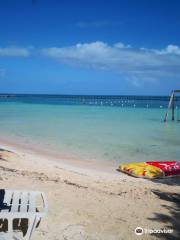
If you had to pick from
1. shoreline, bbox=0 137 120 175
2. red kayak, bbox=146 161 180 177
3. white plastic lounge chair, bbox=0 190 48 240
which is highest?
white plastic lounge chair, bbox=0 190 48 240

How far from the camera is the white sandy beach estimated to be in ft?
12.8

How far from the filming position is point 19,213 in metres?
3.39

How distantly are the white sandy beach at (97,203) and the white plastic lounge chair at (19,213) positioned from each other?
0.28m

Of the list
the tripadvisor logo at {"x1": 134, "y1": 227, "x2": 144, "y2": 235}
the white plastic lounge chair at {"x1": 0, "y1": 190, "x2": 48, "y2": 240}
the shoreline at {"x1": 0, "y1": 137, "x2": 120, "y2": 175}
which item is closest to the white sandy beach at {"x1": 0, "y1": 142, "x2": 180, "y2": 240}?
the tripadvisor logo at {"x1": 134, "y1": 227, "x2": 144, "y2": 235}

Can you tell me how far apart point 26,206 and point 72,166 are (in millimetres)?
5236

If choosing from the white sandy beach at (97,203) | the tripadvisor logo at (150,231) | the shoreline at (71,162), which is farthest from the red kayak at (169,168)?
the tripadvisor logo at (150,231)

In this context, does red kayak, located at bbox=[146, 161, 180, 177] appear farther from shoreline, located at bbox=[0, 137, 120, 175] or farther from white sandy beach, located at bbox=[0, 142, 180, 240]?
shoreline, located at bbox=[0, 137, 120, 175]

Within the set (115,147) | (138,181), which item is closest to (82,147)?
(115,147)

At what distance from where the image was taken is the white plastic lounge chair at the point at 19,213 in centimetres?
340

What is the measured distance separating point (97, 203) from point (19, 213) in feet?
6.13

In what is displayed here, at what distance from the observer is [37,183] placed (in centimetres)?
588

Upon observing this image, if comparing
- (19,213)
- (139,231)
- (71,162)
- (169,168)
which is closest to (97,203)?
(139,231)

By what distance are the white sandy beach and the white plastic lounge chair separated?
0.93 ft

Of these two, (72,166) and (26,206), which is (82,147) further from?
(26,206)
